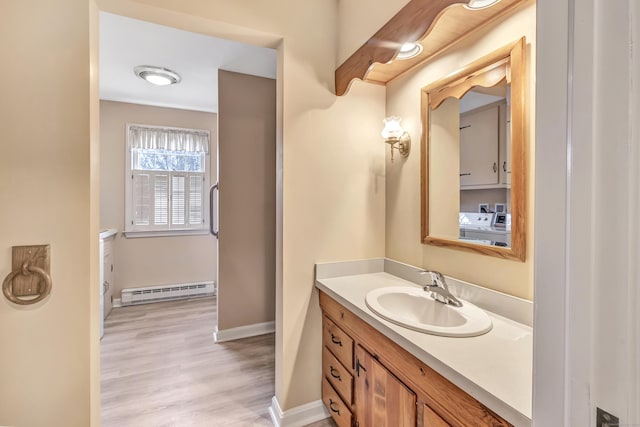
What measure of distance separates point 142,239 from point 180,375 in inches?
85.3

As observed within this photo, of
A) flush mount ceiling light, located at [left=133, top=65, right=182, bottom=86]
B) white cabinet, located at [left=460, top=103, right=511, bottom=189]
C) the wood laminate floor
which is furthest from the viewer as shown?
flush mount ceiling light, located at [left=133, top=65, right=182, bottom=86]

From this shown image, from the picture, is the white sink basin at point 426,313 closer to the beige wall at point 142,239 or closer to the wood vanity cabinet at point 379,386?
the wood vanity cabinet at point 379,386

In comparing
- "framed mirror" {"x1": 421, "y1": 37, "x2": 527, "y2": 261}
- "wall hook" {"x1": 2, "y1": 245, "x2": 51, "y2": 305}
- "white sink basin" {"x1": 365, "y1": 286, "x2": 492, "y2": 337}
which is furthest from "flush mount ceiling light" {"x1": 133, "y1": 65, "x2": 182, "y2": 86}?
"white sink basin" {"x1": 365, "y1": 286, "x2": 492, "y2": 337}

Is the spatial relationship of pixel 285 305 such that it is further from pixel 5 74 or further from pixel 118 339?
pixel 118 339

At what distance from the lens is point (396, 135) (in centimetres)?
171

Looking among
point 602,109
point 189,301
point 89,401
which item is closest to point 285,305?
point 89,401

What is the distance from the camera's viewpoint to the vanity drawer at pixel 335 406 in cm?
148

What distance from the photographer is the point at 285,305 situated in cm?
168

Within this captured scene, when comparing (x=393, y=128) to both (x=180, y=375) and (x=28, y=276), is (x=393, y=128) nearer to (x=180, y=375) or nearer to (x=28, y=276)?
(x=28, y=276)

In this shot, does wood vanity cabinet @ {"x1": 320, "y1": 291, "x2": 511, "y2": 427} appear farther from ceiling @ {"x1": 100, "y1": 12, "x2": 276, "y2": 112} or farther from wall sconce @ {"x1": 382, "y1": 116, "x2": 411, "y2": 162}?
ceiling @ {"x1": 100, "y1": 12, "x2": 276, "y2": 112}

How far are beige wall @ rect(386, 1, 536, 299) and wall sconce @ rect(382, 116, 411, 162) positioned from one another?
Result: 0.05 meters

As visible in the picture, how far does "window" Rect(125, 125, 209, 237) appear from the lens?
365 centimetres

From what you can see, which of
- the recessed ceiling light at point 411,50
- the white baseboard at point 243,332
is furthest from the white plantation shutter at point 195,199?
the recessed ceiling light at point 411,50

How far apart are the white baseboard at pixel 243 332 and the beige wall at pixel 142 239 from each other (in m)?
1.42
